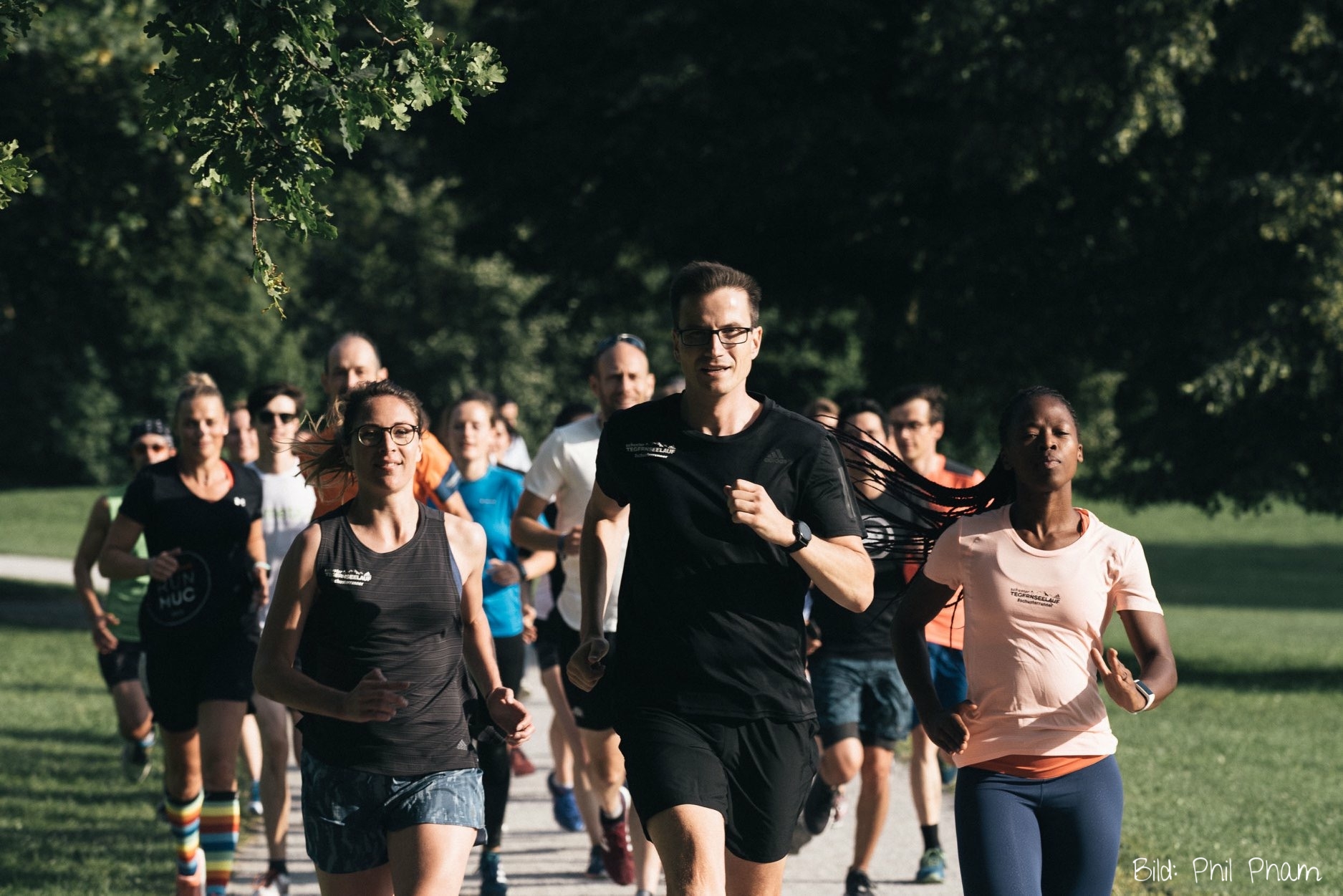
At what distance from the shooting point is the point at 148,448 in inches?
365

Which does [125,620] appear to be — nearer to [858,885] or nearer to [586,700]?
[586,700]

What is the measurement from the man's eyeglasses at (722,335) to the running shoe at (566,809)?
499 cm

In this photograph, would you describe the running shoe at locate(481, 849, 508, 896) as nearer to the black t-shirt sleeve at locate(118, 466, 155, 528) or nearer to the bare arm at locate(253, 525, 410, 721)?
the black t-shirt sleeve at locate(118, 466, 155, 528)

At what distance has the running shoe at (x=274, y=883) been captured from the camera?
23.5 feet

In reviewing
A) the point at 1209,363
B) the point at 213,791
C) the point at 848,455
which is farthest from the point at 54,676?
the point at 848,455

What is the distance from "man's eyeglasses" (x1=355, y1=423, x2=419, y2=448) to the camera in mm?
4816

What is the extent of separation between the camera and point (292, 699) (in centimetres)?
458

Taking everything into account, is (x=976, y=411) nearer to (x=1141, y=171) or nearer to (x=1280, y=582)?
(x=1141, y=171)

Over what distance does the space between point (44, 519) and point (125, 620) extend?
123 ft

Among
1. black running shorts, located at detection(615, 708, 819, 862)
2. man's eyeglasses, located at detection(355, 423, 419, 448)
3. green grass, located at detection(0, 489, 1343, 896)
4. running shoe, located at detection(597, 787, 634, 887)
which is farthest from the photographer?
green grass, located at detection(0, 489, 1343, 896)

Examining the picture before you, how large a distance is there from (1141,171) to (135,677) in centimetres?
1190

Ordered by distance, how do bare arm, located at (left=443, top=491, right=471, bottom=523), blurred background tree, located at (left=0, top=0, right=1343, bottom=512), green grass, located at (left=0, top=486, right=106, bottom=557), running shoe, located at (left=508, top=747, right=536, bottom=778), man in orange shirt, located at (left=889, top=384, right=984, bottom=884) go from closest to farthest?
1. bare arm, located at (left=443, top=491, right=471, bottom=523)
2. man in orange shirt, located at (left=889, top=384, right=984, bottom=884)
3. running shoe, located at (left=508, top=747, right=536, bottom=778)
4. blurred background tree, located at (left=0, top=0, right=1343, bottom=512)
5. green grass, located at (left=0, top=486, right=106, bottom=557)

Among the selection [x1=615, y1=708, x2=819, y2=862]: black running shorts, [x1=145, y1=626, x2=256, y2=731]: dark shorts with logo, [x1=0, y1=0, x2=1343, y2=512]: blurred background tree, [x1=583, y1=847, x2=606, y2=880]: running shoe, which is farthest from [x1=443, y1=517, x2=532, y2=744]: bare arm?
[x1=0, y1=0, x2=1343, y2=512]: blurred background tree

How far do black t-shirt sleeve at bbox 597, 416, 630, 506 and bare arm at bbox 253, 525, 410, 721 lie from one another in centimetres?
79
